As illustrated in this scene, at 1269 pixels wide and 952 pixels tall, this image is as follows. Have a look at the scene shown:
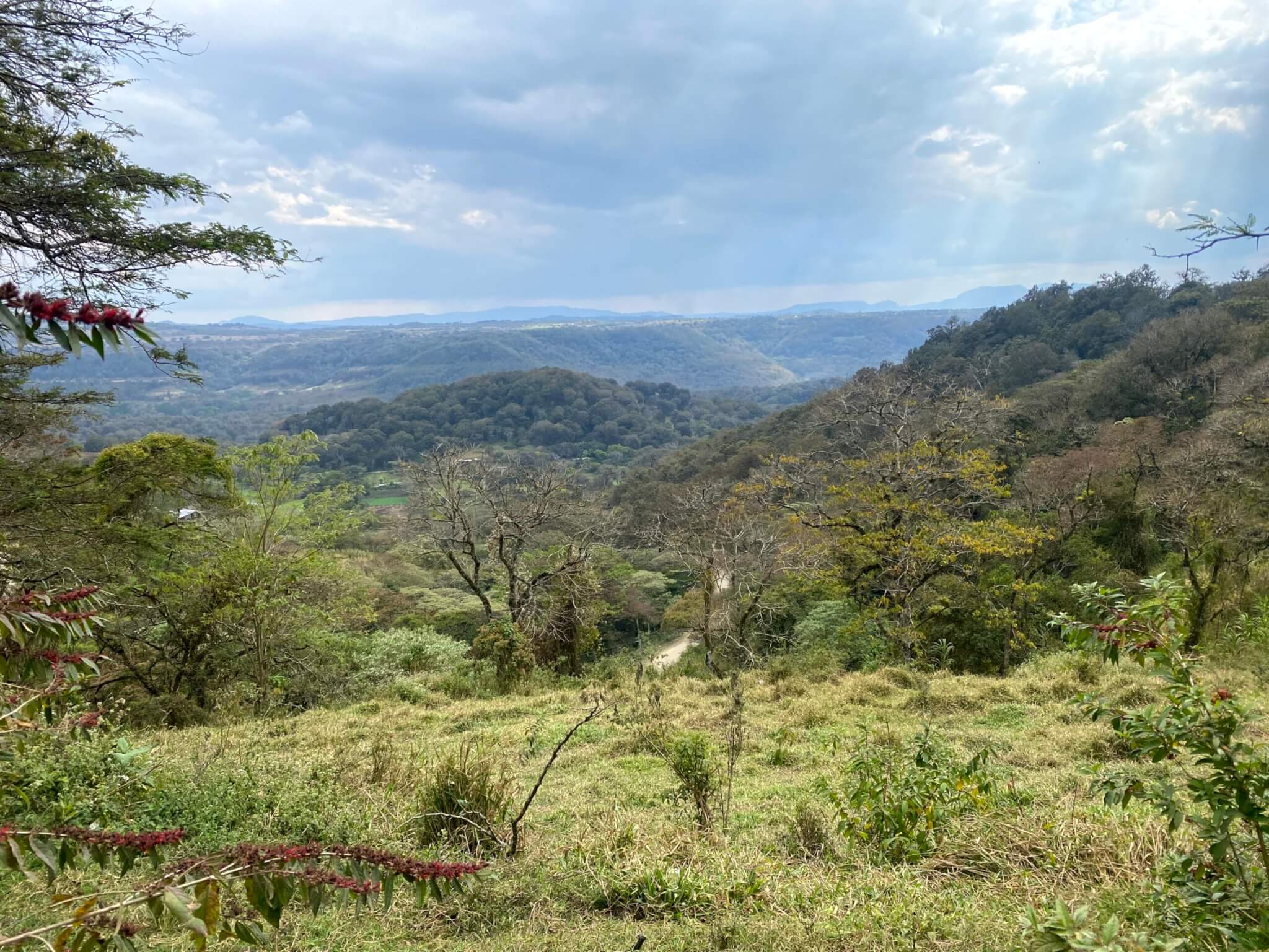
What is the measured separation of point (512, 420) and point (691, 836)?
320 ft

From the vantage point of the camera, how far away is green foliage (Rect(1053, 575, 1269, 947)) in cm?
194

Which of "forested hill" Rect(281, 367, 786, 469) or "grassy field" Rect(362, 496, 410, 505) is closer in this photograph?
"grassy field" Rect(362, 496, 410, 505)

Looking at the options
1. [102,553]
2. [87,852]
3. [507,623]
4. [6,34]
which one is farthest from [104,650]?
[87,852]

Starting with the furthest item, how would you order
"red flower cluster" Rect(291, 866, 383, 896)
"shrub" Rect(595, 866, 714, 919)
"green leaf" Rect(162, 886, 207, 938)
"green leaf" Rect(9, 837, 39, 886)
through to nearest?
"shrub" Rect(595, 866, 714, 919) → "red flower cluster" Rect(291, 866, 383, 896) → "green leaf" Rect(9, 837, 39, 886) → "green leaf" Rect(162, 886, 207, 938)

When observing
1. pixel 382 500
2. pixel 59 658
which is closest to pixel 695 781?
pixel 59 658

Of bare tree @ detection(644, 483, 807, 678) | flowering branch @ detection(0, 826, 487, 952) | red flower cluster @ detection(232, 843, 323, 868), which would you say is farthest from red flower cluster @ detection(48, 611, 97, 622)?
bare tree @ detection(644, 483, 807, 678)

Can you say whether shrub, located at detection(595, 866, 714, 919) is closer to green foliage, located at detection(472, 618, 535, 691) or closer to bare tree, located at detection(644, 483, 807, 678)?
green foliage, located at detection(472, 618, 535, 691)

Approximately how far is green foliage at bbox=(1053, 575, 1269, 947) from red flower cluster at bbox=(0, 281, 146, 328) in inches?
104

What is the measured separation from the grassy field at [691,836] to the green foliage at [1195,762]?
800 mm

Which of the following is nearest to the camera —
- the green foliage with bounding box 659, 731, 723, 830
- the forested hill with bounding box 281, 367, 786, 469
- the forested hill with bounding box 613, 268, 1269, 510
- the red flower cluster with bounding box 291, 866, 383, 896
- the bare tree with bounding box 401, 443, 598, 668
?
the red flower cluster with bounding box 291, 866, 383, 896

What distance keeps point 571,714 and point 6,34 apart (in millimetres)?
8832

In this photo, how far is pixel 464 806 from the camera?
4141mm

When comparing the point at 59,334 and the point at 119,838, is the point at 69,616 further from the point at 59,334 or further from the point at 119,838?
the point at 59,334

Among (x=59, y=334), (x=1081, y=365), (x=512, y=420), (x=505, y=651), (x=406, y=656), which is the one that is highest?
(x=1081, y=365)
